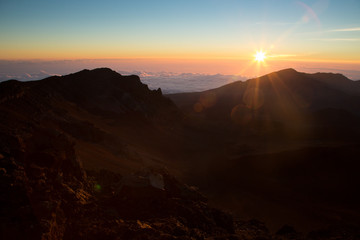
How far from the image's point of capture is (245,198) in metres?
21.6

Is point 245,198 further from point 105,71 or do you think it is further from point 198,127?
point 105,71

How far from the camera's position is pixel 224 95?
75.6 meters

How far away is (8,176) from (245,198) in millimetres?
18189

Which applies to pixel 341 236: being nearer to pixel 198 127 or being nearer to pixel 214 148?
pixel 214 148

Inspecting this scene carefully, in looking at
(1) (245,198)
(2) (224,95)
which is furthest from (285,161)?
(2) (224,95)

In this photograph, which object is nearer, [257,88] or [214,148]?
[214,148]

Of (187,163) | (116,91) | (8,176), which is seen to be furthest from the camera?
(116,91)

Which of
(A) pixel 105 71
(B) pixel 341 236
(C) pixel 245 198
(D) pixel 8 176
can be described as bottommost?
(C) pixel 245 198

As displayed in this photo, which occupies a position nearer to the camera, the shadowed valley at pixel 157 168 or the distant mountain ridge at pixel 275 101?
the shadowed valley at pixel 157 168

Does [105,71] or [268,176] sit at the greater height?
[105,71]

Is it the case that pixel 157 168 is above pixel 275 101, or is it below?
below

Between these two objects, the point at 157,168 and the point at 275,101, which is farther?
the point at 275,101

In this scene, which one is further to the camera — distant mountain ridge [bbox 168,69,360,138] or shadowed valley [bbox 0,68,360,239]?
distant mountain ridge [bbox 168,69,360,138]

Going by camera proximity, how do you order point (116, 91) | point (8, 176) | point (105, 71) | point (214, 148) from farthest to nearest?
1. point (105, 71)
2. point (116, 91)
3. point (214, 148)
4. point (8, 176)
